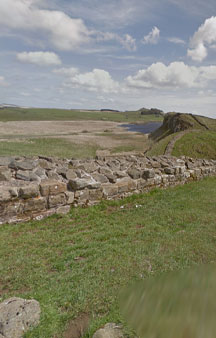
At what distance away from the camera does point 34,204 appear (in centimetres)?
727

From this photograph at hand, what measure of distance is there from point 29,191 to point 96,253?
3276mm

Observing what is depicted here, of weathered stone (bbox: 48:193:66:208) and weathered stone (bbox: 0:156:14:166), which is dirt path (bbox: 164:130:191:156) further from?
weathered stone (bbox: 0:156:14:166)

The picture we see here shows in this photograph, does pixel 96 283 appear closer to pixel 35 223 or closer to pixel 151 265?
pixel 151 265

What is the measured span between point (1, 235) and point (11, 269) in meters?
1.81

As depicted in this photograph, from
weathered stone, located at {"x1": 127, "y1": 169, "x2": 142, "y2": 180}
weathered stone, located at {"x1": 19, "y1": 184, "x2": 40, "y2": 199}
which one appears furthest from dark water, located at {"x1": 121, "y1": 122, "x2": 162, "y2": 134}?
weathered stone, located at {"x1": 19, "y1": 184, "x2": 40, "y2": 199}

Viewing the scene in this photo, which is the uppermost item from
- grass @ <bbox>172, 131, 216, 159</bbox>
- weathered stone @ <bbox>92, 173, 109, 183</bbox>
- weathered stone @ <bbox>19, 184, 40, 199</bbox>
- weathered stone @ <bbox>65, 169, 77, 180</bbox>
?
grass @ <bbox>172, 131, 216, 159</bbox>

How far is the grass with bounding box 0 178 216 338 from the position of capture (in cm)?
353

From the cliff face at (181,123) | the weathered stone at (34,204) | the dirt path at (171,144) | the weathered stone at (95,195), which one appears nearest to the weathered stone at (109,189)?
the weathered stone at (95,195)

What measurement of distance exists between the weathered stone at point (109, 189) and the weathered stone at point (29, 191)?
9.16 ft

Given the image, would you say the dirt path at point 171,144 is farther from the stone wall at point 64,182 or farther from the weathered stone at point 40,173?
the weathered stone at point 40,173

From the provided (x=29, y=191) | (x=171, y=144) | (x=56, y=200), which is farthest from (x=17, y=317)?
(x=171, y=144)

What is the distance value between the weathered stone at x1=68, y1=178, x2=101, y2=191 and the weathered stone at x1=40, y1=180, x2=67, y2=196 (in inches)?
12.0

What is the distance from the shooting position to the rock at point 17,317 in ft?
9.06

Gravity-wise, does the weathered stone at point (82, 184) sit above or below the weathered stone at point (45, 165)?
below
